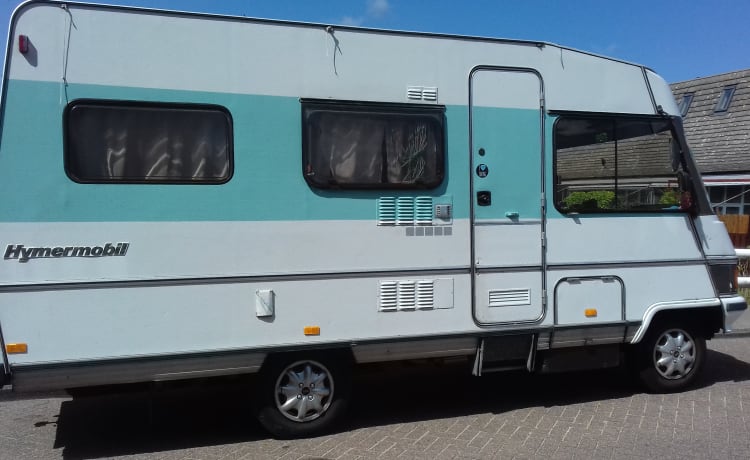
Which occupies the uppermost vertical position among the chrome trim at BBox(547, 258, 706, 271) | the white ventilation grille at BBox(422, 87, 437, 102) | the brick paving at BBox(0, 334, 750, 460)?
the white ventilation grille at BBox(422, 87, 437, 102)

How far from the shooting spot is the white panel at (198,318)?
4.36 metres

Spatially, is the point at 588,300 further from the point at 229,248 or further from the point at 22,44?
the point at 22,44

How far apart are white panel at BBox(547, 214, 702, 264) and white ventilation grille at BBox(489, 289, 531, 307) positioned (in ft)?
1.16

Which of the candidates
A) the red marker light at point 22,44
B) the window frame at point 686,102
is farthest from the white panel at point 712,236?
the window frame at point 686,102

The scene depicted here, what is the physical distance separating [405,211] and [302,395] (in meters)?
1.62

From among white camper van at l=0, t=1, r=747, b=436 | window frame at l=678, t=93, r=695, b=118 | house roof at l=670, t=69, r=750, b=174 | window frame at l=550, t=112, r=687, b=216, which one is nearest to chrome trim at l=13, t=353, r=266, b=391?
white camper van at l=0, t=1, r=747, b=436

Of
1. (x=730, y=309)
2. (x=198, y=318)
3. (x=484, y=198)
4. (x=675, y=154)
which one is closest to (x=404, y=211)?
(x=484, y=198)

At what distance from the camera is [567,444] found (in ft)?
16.1

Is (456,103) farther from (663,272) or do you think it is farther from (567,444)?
(567,444)

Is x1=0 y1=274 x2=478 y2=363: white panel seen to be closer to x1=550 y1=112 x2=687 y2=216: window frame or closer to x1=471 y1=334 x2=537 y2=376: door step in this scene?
x1=471 y1=334 x2=537 y2=376: door step

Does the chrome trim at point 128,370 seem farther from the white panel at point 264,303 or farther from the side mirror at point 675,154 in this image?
the side mirror at point 675,154

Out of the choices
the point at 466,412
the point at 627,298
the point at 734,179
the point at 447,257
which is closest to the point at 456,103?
the point at 447,257

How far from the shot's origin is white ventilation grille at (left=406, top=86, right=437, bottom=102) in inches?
205

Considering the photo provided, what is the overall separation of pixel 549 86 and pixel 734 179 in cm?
1166
